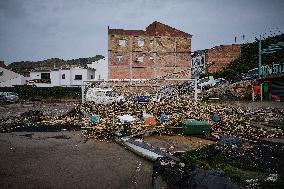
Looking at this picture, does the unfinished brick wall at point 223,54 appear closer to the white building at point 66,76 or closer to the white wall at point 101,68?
the white wall at point 101,68

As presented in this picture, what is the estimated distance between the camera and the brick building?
1670 inches

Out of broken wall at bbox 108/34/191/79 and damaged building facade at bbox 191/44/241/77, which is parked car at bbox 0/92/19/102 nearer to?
broken wall at bbox 108/34/191/79

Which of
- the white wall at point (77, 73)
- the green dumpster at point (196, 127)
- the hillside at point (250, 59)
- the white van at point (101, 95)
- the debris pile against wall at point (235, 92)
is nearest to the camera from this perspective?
the green dumpster at point (196, 127)

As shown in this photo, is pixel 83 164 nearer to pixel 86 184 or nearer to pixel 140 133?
pixel 86 184

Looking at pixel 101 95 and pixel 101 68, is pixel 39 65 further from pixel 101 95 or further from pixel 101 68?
pixel 101 95

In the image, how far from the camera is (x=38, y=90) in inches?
1775

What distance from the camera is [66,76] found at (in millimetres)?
51844

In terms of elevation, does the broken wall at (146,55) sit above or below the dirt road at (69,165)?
above

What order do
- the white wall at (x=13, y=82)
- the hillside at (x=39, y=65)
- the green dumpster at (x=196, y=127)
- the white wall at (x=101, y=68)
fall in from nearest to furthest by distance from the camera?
1. the green dumpster at (x=196, y=127)
2. the white wall at (x=101, y=68)
3. the white wall at (x=13, y=82)
4. the hillside at (x=39, y=65)

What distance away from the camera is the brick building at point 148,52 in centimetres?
4241

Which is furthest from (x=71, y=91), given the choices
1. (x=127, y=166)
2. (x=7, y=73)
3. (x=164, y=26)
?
(x=127, y=166)

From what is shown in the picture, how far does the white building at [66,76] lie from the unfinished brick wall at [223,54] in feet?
74.6

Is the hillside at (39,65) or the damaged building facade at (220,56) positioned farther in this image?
the hillside at (39,65)

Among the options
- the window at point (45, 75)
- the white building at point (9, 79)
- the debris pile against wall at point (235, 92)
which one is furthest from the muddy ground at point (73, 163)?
the white building at point (9, 79)
